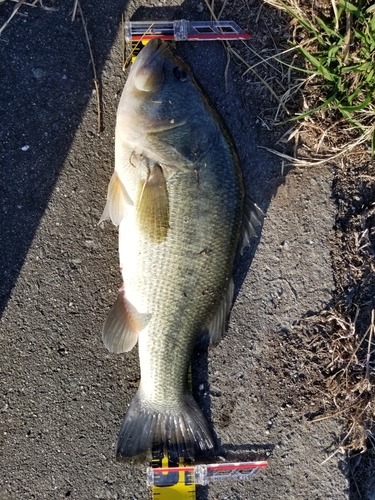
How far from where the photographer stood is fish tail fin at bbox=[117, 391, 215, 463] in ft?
8.13

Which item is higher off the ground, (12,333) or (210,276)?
(210,276)

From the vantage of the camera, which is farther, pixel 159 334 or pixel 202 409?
pixel 202 409

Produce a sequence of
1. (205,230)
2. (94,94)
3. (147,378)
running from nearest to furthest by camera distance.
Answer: (205,230) < (147,378) < (94,94)

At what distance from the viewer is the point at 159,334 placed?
2.32 metres

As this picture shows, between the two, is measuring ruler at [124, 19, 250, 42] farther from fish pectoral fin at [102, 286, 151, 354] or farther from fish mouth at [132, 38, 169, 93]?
fish pectoral fin at [102, 286, 151, 354]

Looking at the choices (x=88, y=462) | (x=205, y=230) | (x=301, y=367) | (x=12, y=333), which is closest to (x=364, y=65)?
(x=205, y=230)

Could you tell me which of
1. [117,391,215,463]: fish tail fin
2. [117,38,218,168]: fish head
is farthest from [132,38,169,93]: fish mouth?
[117,391,215,463]: fish tail fin

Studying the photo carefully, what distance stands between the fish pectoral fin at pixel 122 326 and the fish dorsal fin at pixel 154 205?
16.3 inches

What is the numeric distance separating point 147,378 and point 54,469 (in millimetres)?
900

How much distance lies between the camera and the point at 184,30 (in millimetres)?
2514

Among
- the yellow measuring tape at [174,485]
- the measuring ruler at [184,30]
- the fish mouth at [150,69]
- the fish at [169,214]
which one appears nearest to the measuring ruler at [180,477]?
the yellow measuring tape at [174,485]

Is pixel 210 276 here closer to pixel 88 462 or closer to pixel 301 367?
pixel 301 367

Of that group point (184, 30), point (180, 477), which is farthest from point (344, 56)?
point (180, 477)

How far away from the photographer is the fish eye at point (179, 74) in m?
2.21
